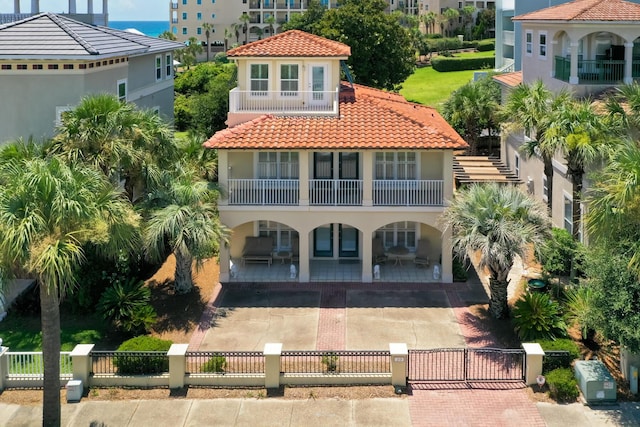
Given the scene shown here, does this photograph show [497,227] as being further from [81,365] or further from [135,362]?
[81,365]

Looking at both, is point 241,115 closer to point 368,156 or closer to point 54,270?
point 368,156

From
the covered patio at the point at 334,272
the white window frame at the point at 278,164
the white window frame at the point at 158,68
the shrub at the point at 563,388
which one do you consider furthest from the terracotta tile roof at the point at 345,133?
the white window frame at the point at 158,68

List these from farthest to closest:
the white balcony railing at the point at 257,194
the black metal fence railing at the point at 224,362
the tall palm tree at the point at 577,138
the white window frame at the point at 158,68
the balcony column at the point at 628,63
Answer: the white window frame at the point at 158,68 < the balcony column at the point at 628,63 < the white balcony railing at the point at 257,194 < the tall palm tree at the point at 577,138 < the black metal fence railing at the point at 224,362

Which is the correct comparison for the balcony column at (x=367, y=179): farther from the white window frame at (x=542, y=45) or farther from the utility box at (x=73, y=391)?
the utility box at (x=73, y=391)

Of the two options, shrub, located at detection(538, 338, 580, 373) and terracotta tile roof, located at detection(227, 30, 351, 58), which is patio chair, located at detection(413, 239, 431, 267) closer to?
terracotta tile roof, located at detection(227, 30, 351, 58)

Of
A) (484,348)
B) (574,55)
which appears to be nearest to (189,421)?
(484,348)

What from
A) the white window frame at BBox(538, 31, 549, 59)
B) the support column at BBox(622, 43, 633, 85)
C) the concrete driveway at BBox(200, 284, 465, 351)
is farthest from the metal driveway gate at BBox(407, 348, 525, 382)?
the white window frame at BBox(538, 31, 549, 59)

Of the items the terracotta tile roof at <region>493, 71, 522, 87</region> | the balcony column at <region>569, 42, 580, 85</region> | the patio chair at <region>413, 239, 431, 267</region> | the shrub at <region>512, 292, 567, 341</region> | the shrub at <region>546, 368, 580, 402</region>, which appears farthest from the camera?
the terracotta tile roof at <region>493, 71, 522, 87</region>
